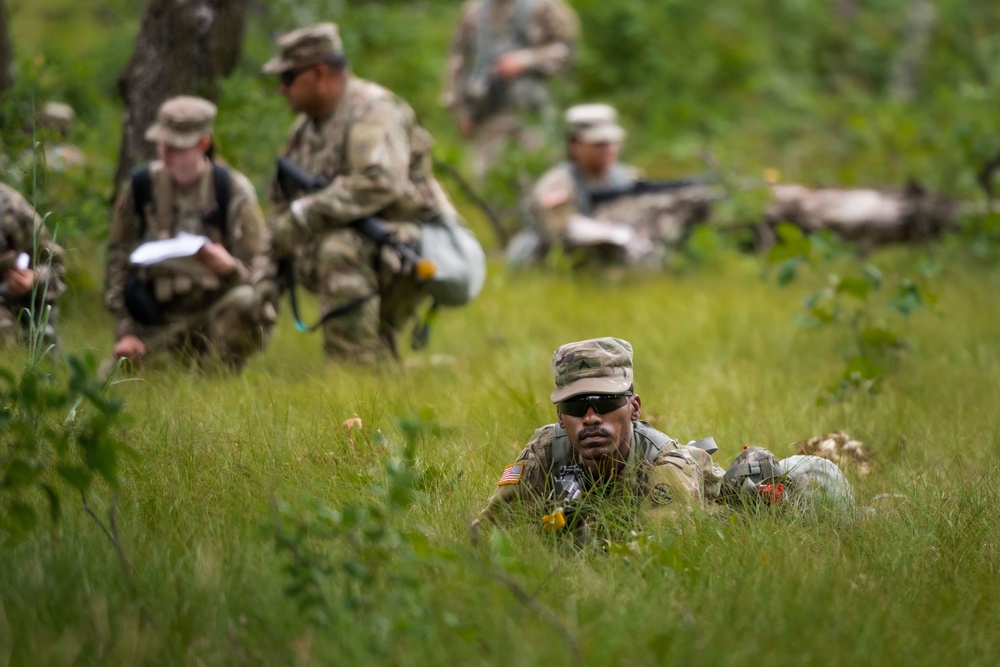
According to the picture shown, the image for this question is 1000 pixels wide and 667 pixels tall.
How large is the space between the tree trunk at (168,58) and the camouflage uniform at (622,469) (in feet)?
13.9

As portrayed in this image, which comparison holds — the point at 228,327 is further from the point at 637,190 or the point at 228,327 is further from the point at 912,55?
the point at 912,55

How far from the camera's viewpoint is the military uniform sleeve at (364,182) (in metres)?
6.20

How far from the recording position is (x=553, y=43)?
1137cm

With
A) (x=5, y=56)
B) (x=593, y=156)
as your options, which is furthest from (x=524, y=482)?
(x=593, y=156)

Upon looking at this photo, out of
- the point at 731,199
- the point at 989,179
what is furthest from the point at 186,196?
the point at 989,179

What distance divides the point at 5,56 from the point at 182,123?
2.30 metres

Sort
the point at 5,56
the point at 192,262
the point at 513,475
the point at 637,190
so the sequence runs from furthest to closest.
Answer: the point at 637,190
the point at 5,56
the point at 192,262
the point at 513,475

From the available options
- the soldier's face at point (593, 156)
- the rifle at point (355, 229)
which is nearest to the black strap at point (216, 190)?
the rifle at point (355, 229)

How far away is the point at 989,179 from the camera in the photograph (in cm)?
963

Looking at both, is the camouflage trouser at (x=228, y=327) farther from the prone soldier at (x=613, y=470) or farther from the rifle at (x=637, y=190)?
the rifle at (x=637, y=190)

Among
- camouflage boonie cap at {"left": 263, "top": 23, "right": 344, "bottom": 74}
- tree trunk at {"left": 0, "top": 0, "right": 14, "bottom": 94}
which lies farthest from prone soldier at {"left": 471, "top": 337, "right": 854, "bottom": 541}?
tree trunk at {"left": 0, "top": 0, "right": 14, "bottom": 94}

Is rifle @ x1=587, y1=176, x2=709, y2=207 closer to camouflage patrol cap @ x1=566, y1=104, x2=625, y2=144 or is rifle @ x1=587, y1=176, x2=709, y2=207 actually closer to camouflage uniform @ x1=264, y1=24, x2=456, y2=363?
camouflage patrol cap @ x1=566, y1=104, x2=625, y2=144

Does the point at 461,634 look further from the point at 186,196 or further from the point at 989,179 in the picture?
the point at 989,179

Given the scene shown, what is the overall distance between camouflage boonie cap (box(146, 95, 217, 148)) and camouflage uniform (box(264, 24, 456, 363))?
42 centimetres
